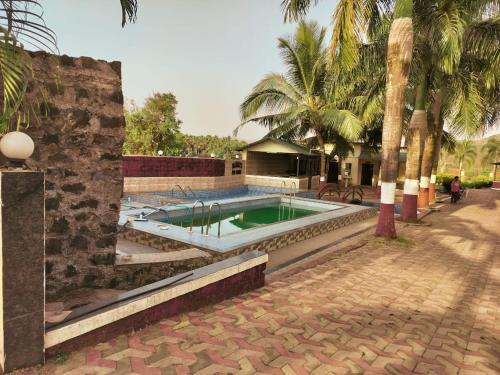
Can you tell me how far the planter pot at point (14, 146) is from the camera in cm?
282

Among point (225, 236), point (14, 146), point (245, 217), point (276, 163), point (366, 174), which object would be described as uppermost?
point (276, 163)

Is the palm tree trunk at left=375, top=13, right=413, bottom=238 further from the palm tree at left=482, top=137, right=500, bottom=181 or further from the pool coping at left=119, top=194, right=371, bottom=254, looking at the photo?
the palm tree at left=482, top=137, right=500, bottom=181

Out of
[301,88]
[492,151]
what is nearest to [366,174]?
[301,88]

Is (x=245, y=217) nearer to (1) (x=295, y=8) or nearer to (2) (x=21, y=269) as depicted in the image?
(1) (x=295, y=8)

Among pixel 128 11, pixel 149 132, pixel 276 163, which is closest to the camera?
pixel 128 11

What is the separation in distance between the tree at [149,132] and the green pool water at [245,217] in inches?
445

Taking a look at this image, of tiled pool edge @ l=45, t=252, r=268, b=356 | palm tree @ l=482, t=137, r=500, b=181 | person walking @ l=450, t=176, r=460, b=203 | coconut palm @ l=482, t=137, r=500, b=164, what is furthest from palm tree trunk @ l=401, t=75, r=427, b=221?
coconut palm @ l=482, t=137, r=500, b=164

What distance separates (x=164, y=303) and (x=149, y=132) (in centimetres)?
2098

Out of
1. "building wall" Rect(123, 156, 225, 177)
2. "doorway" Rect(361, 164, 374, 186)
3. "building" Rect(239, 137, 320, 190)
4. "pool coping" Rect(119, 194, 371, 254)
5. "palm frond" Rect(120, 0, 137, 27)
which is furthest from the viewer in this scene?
"doorway" Rect(361, 164, 374, 186)

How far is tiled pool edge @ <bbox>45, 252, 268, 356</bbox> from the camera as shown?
3020 mm

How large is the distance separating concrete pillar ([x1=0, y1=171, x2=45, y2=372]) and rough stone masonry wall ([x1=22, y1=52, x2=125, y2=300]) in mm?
1425

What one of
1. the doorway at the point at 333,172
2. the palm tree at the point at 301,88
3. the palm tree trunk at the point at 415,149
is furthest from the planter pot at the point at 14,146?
the doorway at the point at 333,172

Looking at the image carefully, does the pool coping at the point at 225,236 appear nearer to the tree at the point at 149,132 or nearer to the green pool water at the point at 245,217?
the green pool water at the point at 245,217

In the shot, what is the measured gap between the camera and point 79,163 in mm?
4215
